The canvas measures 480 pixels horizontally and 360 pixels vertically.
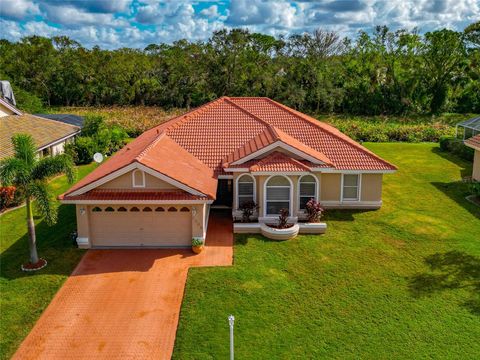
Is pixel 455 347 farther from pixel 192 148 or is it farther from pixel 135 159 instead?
pixel 192 148

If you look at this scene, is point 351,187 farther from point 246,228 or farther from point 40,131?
point 40,131

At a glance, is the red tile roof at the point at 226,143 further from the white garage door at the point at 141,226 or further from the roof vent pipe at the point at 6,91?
the roof vent pipe at the point at 6,91

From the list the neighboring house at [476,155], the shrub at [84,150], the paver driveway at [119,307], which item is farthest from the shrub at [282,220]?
the shrub at [84,150]

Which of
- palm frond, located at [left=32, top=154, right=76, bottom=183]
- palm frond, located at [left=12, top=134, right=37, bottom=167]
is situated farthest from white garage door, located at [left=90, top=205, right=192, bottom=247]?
palm frond, located at [left=12, top=134, right=37, bottom=167]

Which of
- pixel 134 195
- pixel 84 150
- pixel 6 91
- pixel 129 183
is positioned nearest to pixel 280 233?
pixel 134 195

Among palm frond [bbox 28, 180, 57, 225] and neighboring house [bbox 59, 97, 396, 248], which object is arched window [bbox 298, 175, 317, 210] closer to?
neighboring house [bbox 59, 97, 396, 248]
